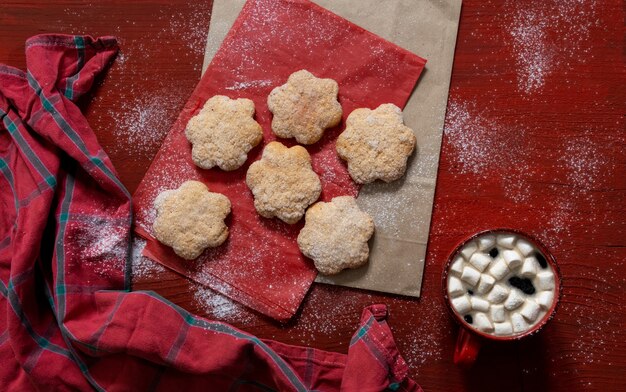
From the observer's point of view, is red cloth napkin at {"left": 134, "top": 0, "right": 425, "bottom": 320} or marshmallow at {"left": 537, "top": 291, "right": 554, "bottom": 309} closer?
marshmallow at {"left": 537, "top": 291, "right": 554, "bottom": 309}

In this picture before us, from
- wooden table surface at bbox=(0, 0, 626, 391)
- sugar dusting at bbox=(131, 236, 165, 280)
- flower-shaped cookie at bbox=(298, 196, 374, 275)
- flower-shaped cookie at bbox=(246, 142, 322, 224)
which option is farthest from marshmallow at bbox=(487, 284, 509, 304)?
sugar dusting at bbox=(131, 236, 165, 280)

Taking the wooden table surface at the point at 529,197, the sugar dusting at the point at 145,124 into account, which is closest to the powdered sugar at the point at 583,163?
the wooden table surface at the point at 529,197

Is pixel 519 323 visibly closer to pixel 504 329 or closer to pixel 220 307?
pixel 504 329

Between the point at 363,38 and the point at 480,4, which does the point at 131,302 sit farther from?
the point at 480,4

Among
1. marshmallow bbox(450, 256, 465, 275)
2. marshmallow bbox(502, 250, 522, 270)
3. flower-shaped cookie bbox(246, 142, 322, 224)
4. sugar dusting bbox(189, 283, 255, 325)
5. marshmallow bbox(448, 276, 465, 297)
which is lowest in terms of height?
sugar dusting bbox(189, 283, 255, 325)

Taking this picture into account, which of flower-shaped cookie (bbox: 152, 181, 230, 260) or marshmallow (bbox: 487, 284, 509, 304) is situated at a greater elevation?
flower-shaped cookie (bbox: 152, 181, 230, 260)

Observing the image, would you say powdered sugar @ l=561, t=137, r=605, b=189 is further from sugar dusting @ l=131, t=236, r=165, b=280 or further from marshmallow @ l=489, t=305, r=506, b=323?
sugar dusting @ l=131, t=236, r=165, b=280

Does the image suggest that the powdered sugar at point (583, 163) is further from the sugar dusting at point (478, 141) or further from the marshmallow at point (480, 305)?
the marshmallow at point (480, 305)
